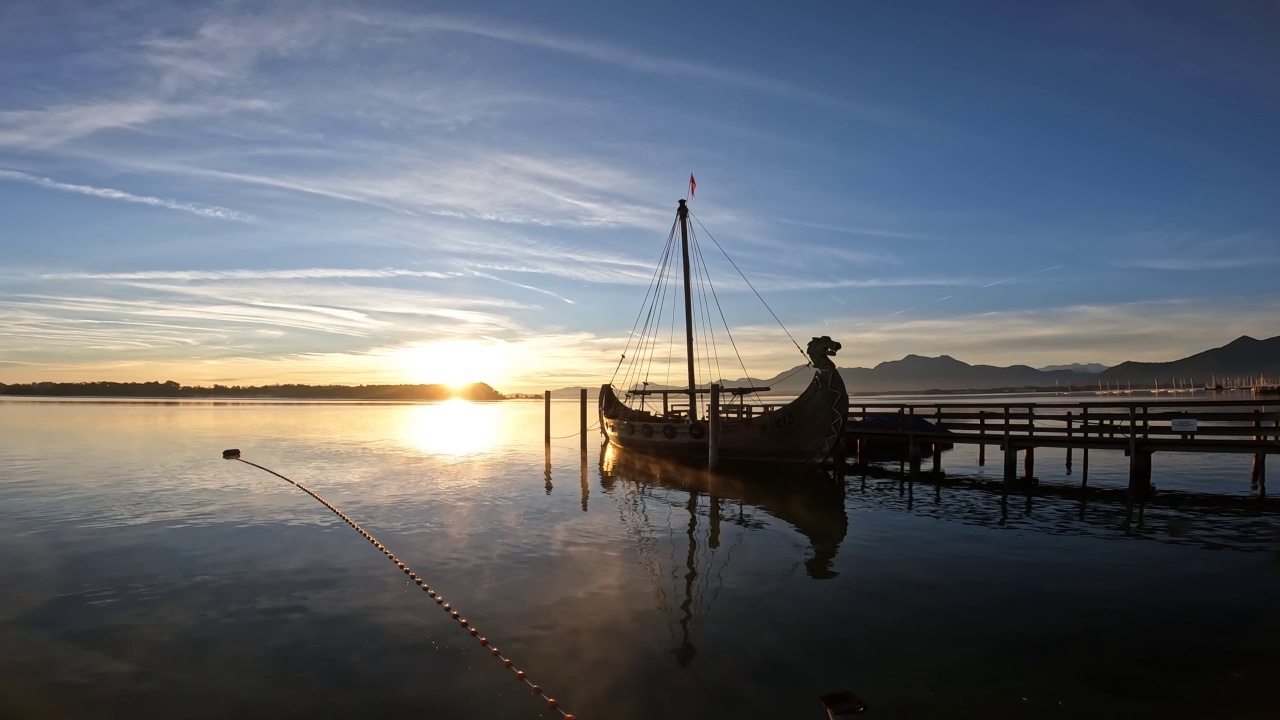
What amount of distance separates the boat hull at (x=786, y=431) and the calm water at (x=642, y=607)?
20.1 feet

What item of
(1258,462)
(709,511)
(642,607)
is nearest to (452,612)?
(642,607)

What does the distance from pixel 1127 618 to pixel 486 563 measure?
10705 millimetres

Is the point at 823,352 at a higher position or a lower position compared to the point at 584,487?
higher

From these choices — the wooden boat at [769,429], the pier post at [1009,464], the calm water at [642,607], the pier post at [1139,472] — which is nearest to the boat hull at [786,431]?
the wooden boat at [769,429]

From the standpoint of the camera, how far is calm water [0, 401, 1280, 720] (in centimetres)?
754

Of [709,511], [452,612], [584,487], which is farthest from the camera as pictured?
[584,487]

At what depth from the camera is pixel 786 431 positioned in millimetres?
28094

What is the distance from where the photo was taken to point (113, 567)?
42.9 feet

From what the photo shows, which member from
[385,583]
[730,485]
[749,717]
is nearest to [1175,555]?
[749,717]

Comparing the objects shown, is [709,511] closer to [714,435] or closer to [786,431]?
[714,435]

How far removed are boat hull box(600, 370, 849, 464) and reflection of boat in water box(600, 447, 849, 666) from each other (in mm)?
841

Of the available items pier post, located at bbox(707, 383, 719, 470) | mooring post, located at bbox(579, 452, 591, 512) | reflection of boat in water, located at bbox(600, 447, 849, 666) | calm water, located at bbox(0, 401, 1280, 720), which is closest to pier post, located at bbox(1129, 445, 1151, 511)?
calm water, located at bbox(0, 401, 1280, 720)

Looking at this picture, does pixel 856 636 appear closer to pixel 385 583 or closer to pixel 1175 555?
pixel 385 583

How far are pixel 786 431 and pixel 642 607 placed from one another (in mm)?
18536
